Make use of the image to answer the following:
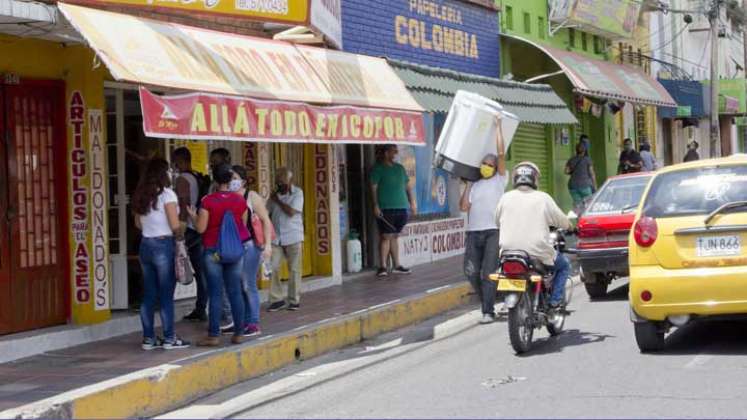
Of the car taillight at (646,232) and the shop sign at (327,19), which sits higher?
the shop sign at (327,19)

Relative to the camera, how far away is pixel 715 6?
3647 cm

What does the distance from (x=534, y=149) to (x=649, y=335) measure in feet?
59.0

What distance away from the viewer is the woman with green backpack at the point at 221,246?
11.3 meters

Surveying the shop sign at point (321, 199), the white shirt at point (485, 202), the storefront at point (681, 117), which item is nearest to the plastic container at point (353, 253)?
the shop sign at point (321, 199)

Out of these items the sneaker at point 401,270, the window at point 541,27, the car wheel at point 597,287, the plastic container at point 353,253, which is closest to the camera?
the car wheel at point 597,287

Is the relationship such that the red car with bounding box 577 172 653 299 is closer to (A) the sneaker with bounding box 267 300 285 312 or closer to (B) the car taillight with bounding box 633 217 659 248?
(A) the sneaker with bounding box 267 300 285 312

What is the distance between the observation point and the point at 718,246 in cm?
1007

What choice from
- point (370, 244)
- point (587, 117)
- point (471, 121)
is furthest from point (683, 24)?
point (471, 121)

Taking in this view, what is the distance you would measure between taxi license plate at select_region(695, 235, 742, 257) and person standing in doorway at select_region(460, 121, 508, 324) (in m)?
3.57

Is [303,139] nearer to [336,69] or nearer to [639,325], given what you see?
[336,69]

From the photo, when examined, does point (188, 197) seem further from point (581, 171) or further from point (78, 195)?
point (581, 171)

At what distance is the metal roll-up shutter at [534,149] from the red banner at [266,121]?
10.2 meters

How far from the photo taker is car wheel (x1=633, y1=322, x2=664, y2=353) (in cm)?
1040

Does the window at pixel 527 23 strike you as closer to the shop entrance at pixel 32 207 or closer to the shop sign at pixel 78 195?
the shop sign at pixel 78 195
